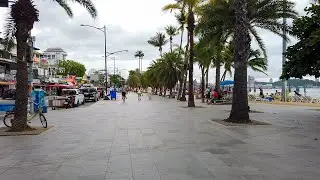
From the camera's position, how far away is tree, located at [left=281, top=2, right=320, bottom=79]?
22.0 metres

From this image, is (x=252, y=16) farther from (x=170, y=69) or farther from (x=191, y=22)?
(x=170, y=69)

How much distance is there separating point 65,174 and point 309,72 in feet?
61.2

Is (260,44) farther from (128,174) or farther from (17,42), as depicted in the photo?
(128,174)

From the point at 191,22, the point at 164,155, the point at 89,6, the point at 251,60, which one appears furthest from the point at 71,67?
the point at 164,155

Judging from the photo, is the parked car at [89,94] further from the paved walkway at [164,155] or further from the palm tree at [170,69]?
the paved walkway at [164,155]

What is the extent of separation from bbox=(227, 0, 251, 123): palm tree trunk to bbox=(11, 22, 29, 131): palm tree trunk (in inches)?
338

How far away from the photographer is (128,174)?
812 centimetres

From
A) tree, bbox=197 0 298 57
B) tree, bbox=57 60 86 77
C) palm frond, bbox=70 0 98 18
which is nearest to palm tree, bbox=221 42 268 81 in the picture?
tree, bbox=197 0 298 57

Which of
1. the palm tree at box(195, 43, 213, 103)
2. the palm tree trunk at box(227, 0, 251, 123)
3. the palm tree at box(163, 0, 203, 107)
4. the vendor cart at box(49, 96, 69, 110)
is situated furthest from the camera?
the vendor cart at box(49, 96, 69, 110)

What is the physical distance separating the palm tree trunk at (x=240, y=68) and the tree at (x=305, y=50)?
13.2 feet

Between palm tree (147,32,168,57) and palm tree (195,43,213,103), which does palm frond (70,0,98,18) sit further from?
palm tree (147,32,168,57)

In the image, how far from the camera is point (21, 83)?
16297 mm

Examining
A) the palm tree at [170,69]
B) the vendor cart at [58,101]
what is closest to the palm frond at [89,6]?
the vendor cart at [58,101]

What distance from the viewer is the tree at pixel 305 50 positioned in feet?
72.2
